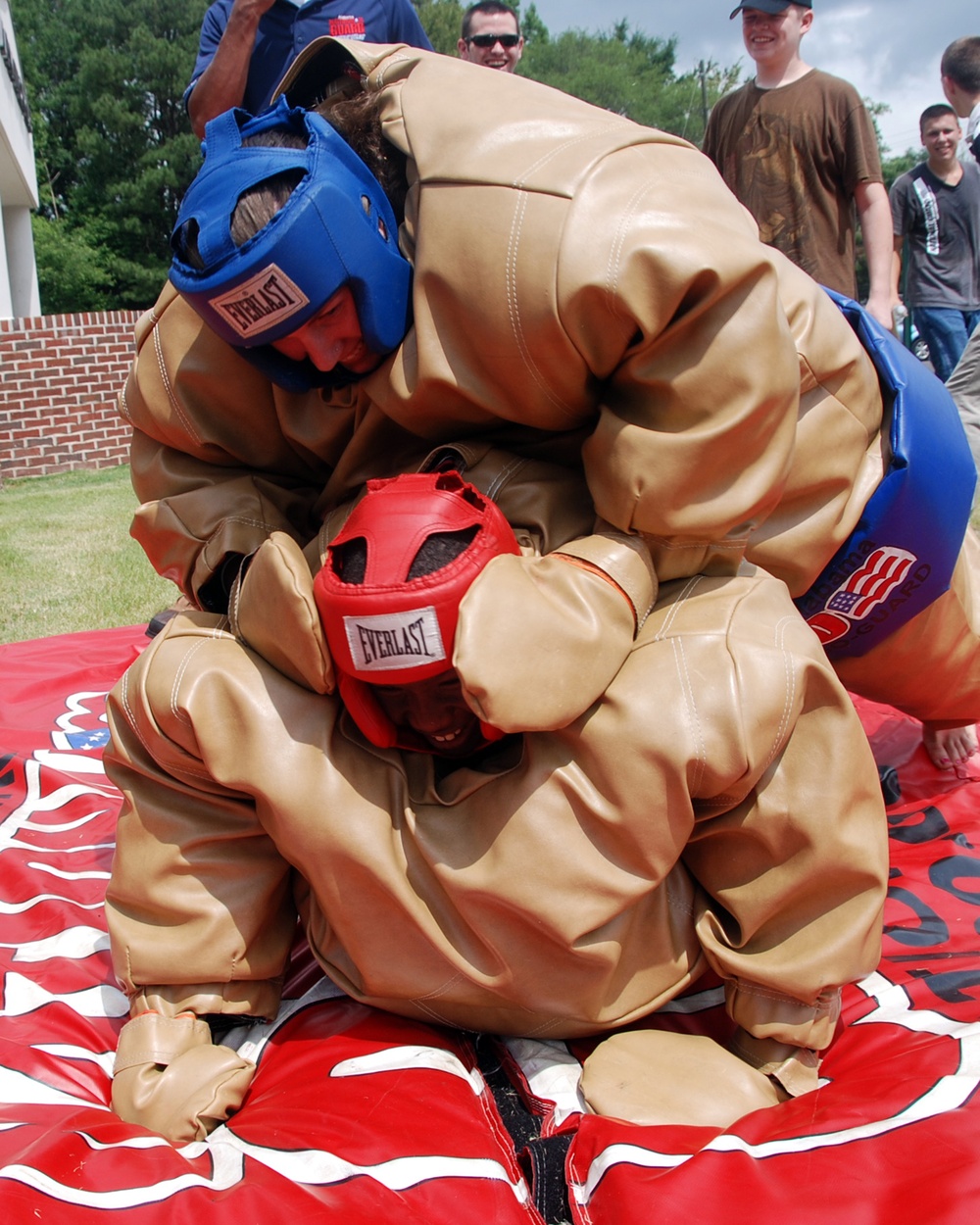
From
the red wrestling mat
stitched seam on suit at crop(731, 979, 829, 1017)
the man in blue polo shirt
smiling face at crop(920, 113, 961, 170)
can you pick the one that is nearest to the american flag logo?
the red wrestling mat

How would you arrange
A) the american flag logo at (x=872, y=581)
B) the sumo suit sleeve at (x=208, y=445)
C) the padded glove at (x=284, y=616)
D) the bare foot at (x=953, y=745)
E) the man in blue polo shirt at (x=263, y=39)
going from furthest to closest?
the man in blue polo shirt at (x=263, y=39)
the bare foot at (x=953, y=745)
the american flag logo at (x=872, y=581)
the sumo suit sleeve at (x=208, y=445)
the padded glove at (x=284, y=616)

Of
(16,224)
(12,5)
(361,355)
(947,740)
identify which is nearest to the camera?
(361,355)

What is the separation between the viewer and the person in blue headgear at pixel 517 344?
173cm

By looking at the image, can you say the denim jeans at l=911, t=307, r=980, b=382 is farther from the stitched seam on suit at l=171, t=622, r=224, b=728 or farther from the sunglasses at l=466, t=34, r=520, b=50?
the stitched seam on suit at l=171, t=622, r=224, b=728

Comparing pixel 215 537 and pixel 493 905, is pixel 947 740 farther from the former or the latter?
pixel 215 537

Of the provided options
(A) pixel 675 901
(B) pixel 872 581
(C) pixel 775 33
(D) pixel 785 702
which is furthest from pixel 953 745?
(C) pixel 775 33

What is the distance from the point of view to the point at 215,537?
221 centimetres

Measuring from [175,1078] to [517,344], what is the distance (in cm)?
129

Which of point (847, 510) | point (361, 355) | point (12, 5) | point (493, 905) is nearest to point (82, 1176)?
point (493, 905)

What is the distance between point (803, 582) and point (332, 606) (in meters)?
1.03

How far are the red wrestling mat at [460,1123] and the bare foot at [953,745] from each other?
0.48 meters

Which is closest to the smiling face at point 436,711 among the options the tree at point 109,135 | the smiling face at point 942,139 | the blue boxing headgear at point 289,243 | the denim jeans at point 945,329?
the blue boxing headgear at point 289,243

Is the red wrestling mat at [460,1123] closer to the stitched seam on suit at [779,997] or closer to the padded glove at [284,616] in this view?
the stitched seam on suit at [779,997]

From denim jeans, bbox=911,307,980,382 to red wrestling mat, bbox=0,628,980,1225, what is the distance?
4615 millimetres
